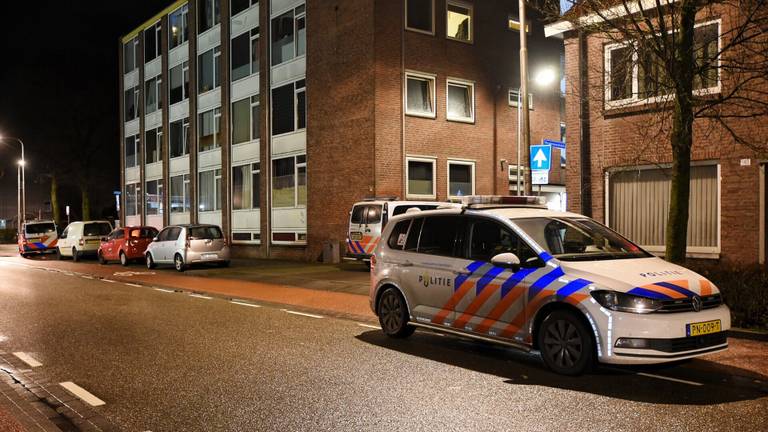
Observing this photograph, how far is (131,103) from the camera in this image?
43.6 m

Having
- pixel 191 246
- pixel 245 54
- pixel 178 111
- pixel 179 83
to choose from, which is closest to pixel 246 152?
pixel 245 54

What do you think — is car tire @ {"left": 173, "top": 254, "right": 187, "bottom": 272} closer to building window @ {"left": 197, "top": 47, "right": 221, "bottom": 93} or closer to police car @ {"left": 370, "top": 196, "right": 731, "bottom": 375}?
building window @ {"left": 197, "top": 47, "right": 221, "bottom": 93}

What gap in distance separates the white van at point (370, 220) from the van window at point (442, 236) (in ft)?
32.6

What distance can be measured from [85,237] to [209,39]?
11.1 m

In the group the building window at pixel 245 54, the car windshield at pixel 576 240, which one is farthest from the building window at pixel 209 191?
the car windshield at pixel 576 240

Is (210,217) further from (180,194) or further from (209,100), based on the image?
(209,100)

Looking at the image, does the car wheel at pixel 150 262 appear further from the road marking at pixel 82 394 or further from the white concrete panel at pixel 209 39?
the road marking at pixel 82 394

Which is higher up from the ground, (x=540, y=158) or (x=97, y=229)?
(x=540, y=158)

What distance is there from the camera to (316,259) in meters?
25.0

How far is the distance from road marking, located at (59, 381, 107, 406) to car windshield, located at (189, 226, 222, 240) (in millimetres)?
15854

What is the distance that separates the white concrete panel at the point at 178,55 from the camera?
36000mm

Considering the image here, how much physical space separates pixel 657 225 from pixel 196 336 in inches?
397

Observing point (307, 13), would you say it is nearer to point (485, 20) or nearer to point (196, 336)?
point (485, 20)

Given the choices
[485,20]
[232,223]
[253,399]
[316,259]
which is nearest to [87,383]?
[253,399]
